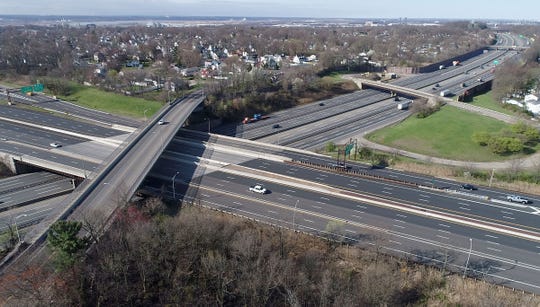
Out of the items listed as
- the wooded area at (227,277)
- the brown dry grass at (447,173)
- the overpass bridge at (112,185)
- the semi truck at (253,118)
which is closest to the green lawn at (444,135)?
the brown dry grass at (447,173)

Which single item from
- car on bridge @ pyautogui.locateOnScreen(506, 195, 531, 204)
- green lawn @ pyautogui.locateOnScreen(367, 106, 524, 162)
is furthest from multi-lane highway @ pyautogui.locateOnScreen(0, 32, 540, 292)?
green lawn @ pyautogui.locateOnScreen(367, 106, 524, 162)

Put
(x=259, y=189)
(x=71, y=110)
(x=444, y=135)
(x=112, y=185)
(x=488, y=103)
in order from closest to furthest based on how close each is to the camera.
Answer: (x=112, y=185) < (x=259, y=189) < (x=444, y=135) < (x=71, y=110) < (x=488, y=103)

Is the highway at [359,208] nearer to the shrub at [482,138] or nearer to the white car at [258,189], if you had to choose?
the white car at [258,189]

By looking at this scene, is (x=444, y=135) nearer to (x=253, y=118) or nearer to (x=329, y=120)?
(x=329, y=120)

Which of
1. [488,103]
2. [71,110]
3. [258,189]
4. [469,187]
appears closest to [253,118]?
[258,189]

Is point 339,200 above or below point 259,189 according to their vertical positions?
below

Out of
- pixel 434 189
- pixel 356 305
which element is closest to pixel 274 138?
pixel 434 189

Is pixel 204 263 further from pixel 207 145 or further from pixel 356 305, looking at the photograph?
pixel 207 145
